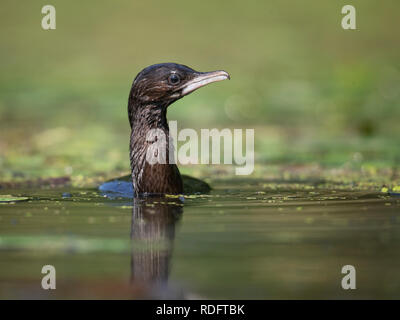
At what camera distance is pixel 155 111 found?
26.0 ft

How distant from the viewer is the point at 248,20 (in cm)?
2303

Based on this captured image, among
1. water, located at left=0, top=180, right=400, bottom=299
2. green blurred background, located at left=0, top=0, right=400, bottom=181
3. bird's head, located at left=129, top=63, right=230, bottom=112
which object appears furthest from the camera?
green blurred background, located at left=0, top=0, right=400, bottom=181

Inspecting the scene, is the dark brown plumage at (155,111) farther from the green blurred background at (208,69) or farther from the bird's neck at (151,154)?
the green blurred background at (208,69)

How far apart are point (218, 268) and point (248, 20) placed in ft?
61.9

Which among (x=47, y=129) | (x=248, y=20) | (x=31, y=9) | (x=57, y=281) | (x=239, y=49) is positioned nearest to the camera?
(x=57, y=281)

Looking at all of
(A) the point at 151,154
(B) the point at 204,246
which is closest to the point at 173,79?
(A) the point at 151,154

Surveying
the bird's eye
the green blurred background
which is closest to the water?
the bird's eye

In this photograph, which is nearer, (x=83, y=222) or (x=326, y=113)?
(x=83, y=222)

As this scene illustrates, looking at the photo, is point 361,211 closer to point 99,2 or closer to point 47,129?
point 47,129

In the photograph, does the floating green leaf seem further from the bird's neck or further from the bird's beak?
the bird's beak

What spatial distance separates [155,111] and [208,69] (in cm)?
1040

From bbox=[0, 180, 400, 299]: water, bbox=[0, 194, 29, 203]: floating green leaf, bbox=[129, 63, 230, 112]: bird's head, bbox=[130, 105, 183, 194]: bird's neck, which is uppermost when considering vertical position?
bbox=[129, 63, 230, 112]: bird's head

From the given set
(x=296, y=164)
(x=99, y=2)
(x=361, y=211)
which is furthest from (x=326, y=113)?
(x=99, y=2)

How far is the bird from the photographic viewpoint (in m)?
7.82
